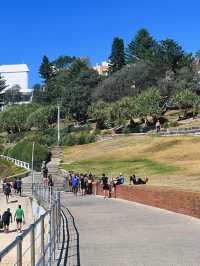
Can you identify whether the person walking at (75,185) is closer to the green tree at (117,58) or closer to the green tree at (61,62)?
the green tree at (117,58)

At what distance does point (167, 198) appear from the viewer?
24.2 m

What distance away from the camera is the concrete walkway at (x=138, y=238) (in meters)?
12.4

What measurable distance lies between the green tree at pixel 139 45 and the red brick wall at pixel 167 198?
114 meters

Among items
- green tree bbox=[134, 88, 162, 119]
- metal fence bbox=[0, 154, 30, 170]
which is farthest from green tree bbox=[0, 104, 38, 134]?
metal fence bbox=[0, 154, 30, 170]

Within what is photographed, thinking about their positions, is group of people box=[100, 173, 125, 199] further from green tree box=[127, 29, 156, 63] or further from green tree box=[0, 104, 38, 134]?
green tree box=[127, 29, 156, 63]

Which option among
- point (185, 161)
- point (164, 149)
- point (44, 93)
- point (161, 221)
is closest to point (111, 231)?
point (161, 221)

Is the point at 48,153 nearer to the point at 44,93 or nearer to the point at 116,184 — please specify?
the point at 116,184

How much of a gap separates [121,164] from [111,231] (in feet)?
125

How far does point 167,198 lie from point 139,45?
12799cm

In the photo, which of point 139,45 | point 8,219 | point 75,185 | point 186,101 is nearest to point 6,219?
point 8,219

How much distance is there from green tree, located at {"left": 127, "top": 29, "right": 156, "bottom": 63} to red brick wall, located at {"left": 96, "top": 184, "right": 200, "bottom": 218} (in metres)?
114

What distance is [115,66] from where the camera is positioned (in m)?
145

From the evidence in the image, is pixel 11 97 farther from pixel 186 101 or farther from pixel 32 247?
pixel 32 247

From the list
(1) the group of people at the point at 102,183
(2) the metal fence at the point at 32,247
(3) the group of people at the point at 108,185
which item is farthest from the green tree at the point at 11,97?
(2) the metal fence at the point at 32,247
